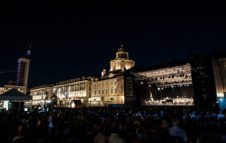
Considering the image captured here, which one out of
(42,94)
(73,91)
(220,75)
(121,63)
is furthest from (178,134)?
(42,94)

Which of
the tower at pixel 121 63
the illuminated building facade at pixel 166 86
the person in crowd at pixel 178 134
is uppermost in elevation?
the tower at pixel 121 63

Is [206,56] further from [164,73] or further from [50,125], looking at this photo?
[50,125]

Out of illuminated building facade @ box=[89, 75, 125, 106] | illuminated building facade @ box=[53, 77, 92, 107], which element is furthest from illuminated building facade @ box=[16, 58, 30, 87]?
illuminated building facade @ box=[89, 75, 125, 106]

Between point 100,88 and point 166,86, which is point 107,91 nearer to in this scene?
point 100,88

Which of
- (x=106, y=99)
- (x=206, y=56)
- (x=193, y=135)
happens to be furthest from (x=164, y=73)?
(x=193, y=135)

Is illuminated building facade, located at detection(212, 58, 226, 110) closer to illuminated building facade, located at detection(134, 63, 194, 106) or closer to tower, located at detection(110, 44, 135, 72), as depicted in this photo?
illuminated building facade, located at detection(134, 63, 194, 106)

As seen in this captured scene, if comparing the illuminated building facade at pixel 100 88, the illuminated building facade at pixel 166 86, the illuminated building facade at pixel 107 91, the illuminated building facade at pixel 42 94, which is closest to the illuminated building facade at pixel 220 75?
the illuminated building facade at pixel 166 86

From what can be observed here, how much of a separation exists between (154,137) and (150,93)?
5116 cm

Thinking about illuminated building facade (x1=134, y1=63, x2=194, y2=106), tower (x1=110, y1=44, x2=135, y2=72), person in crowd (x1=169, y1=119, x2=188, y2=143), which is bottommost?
person in crowd (x1=169, y1=119, x2=188, y2=143)

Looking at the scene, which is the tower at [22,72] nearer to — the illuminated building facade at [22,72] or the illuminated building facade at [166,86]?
the illuminated building facade at [22,72]

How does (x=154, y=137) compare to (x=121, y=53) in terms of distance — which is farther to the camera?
(x=121, y=53)

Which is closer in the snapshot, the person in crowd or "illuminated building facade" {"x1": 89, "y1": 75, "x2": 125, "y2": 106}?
the person in crowd

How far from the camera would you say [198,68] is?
150ft

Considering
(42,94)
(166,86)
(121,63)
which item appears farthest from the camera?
(42,94)
